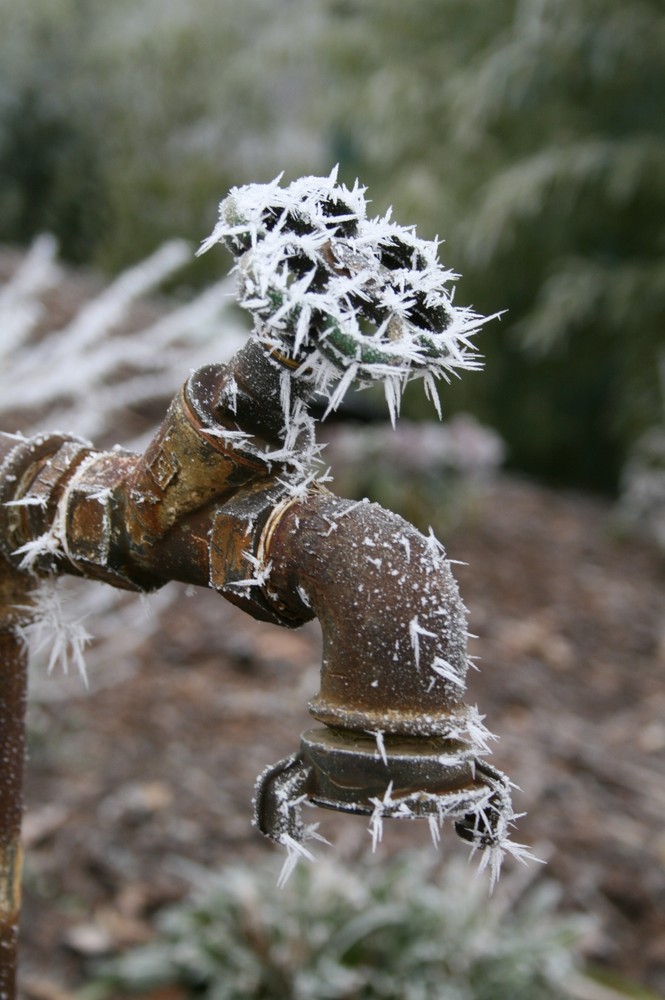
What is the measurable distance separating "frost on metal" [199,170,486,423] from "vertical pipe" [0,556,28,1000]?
0.33m

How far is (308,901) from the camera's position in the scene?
1627 mm

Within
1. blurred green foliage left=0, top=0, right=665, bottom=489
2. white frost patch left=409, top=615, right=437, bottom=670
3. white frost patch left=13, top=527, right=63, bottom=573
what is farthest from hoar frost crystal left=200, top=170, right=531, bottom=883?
blurred green foliage left=0, top=0, right=665, bottom=489

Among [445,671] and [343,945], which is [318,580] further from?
[343,945]

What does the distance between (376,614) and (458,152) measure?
523 centimetres

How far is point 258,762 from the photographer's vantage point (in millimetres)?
2207

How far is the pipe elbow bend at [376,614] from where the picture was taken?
1.80ft

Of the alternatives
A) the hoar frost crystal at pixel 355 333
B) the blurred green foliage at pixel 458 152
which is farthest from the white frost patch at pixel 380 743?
the blurred green foliage at pixel 458 152

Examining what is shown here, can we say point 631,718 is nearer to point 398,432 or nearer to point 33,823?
point 398,432

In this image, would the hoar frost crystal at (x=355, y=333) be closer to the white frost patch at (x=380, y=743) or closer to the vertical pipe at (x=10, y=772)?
→ the white frost patch at (x=380, y=743)

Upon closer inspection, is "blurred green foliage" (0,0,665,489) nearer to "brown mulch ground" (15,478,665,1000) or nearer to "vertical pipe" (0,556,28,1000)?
"brown mulch ground" (15,478,665,1000)

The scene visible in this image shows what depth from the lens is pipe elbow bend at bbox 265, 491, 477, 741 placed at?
0.55 metres

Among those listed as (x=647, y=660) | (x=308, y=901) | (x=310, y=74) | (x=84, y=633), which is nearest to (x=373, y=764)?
(x=84, y=633)

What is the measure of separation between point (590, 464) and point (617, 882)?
4.24 meters

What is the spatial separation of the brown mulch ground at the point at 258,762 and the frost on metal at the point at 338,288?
1315 mm
